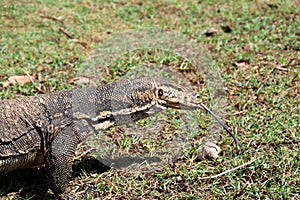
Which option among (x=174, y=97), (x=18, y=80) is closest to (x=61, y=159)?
(x=174, y=97)

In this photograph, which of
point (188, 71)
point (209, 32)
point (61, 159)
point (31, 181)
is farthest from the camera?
point (209, 32)

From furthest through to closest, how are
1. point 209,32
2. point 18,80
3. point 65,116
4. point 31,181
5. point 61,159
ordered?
point 209,32 → point 18,80 → point 31,181 → point 65,116 → point 61,159

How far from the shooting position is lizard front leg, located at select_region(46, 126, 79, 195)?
3842 millimetres

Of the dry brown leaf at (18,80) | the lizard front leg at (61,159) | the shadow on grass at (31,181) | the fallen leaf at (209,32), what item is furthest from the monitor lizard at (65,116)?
the fallen leaf at (209,32)

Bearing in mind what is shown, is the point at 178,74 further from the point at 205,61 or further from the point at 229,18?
the point at 229,18

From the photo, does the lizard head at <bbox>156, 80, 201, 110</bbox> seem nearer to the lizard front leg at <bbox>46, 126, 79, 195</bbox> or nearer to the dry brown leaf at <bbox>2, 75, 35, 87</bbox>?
the lizard front leg at <bbox>46, 126, 79, 195</bbox>

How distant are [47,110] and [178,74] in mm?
2339

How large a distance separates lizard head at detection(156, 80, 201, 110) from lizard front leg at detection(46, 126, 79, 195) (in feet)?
2.80

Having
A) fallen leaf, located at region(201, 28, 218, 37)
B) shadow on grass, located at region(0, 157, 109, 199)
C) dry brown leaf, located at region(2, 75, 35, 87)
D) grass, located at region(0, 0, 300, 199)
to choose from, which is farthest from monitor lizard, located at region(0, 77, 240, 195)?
fallen leaf, located at region(201, 28, 218, 37)

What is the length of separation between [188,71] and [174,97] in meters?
1.83

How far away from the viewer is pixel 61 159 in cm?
385

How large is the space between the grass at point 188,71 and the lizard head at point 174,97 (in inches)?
21.1

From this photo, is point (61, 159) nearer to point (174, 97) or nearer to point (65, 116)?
point (65, 116)

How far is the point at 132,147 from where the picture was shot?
4633 millimetres
